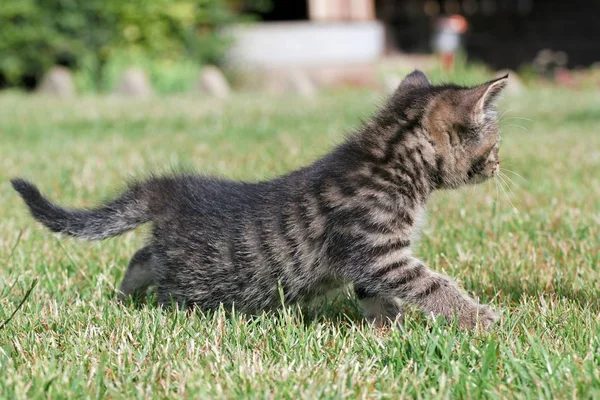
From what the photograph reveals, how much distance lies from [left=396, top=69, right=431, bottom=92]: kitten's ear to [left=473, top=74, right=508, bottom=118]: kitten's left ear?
1.33 ft

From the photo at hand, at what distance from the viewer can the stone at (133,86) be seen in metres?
15.4

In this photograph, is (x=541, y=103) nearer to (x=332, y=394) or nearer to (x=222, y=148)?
(x=222, y=148)

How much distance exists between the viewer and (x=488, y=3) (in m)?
28.5

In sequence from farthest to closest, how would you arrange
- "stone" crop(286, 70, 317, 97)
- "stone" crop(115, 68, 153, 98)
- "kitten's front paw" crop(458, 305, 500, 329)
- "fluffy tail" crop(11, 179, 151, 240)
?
"stone" crop(286, 70, 317, 97)
"stone" crop(115, 68, 153, 98)
"fluffy tail" crop(11, 179, 151, 240)
"kitten's front paw" crop(458, 305, 500, 329)

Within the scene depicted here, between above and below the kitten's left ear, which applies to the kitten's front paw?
below

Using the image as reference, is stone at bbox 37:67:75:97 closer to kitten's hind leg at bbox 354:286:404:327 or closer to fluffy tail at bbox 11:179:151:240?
fluffy tail at bbox 11:179:151:240

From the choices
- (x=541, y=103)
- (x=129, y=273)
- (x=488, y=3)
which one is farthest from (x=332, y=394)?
Answer: (x=488, y=3)

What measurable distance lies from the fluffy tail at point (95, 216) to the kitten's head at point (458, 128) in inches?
52.4

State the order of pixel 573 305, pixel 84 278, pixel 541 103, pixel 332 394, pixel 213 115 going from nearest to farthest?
1. pixel 332 394
2. pixel 573 305
3. pixel 84 278
4. pixel 213 115
5. pixel 541 103

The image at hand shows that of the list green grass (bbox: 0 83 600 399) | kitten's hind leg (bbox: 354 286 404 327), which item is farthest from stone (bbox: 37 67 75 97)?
kitten's hind leg (bbox: 354 286 404 327)

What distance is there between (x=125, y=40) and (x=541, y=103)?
8949mm

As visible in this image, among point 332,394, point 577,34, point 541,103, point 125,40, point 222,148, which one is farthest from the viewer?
point 577,34

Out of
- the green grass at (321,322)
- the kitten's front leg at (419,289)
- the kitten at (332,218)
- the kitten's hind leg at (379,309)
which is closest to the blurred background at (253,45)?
the green grass at (321,322)

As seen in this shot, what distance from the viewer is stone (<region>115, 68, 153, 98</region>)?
50.5 ft
